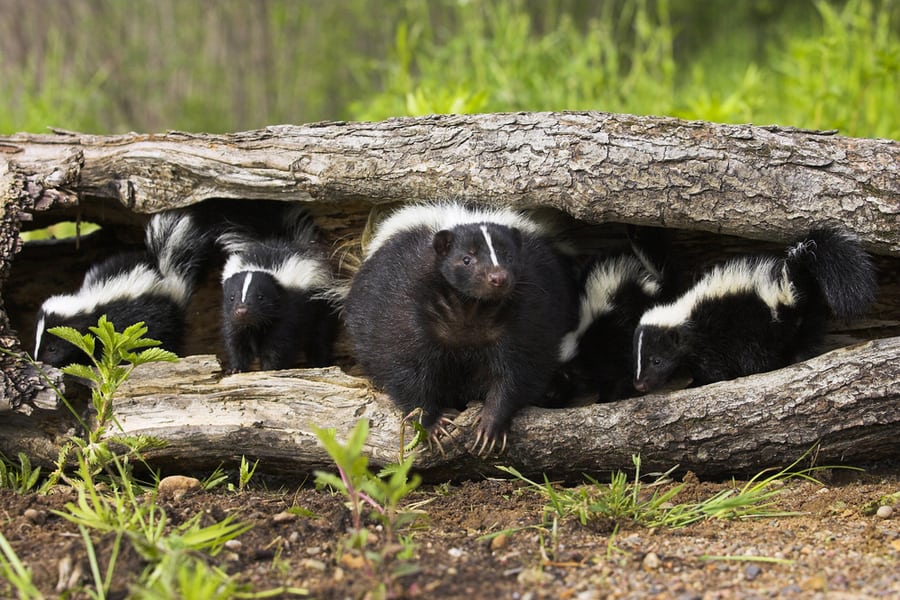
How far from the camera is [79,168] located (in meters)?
4.50

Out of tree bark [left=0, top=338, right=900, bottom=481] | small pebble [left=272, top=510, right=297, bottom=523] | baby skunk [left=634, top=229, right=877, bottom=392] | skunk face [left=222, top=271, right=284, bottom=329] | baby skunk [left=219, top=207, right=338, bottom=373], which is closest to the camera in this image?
small pebble [left=272, top=510, right=297, bottom=523]

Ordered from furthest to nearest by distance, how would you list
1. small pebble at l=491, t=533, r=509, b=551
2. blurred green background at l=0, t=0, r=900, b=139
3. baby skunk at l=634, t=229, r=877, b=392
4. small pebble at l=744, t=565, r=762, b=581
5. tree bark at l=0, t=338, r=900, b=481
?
blurred green background at l=0, t=0, r=900, b=139 → baby skunk at l=634, t=229, r=877, b=392 → tree bark at l=0, t=338, r=900, b=481 → small pebble at l=491, t=533, r=509, b=551 → small pebble at l=744, t=565, r=762, b=581

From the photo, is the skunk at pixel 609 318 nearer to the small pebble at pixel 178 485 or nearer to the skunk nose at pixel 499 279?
the skunk nose at pixel 499 279

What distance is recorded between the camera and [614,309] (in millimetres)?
4617

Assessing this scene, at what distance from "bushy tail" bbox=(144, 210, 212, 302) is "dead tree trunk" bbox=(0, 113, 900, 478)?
288 millimetres

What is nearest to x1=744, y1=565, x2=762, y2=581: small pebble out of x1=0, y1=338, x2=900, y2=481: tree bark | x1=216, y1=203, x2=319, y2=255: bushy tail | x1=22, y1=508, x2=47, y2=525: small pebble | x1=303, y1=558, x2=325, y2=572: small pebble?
x1=0, y1=338, x2=900, y2=481: tree bark

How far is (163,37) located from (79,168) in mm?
5764

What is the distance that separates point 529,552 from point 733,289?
5.94 ft

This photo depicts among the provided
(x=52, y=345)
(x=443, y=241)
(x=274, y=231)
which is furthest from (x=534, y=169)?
(x=52, y=345)

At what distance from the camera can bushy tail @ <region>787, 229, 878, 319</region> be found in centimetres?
368

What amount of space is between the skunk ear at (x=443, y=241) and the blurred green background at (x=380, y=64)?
2.18 meters

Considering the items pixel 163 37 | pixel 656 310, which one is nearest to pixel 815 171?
pixel 656 310

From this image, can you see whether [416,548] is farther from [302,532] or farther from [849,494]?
[849,494]

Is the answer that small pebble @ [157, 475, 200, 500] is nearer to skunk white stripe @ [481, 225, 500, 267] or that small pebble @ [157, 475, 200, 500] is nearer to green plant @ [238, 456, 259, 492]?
green plant @ [238, 456, 259, 492]
